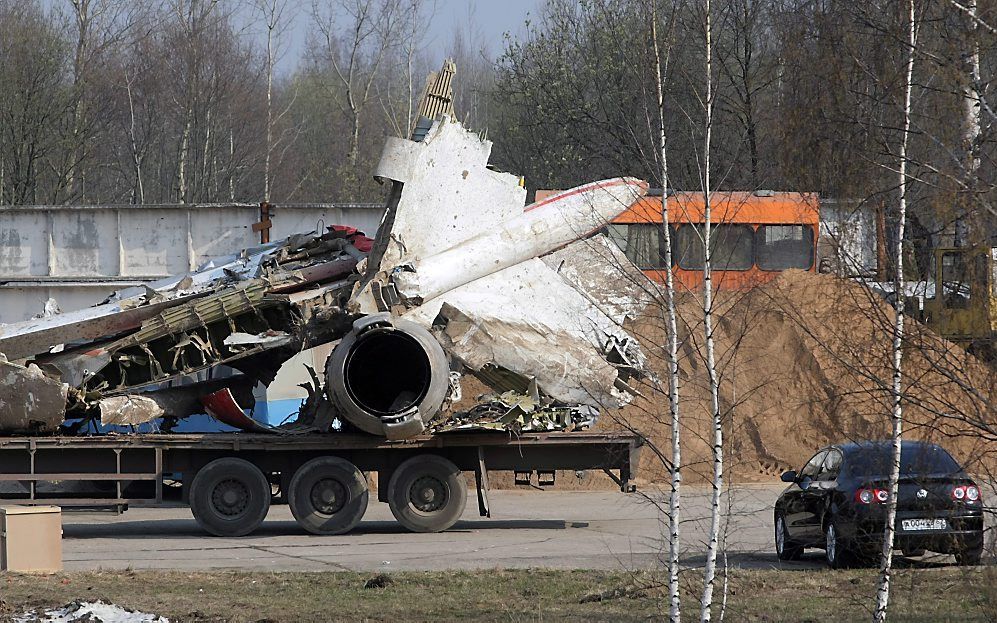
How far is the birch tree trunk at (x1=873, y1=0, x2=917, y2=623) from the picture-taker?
27.1 ft

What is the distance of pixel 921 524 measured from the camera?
13.2m

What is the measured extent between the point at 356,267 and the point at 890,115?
508 inches

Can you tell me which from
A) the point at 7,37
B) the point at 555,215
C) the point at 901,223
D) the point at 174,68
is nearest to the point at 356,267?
the point at 555,215

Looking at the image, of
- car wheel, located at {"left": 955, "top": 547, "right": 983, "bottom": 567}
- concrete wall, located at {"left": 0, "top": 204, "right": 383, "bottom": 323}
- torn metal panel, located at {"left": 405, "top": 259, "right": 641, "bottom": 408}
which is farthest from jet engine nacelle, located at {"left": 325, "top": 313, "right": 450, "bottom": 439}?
concrete wall, located at {"left": 0, "top": 204, "right": 383, "bottom": 323}

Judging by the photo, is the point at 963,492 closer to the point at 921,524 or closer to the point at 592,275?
the point at 921,524

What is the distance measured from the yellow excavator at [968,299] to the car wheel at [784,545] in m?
6.97

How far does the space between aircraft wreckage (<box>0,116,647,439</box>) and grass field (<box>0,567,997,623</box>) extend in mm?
4638

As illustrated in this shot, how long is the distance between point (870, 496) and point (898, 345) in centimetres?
577

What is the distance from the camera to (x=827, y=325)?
10.1 m

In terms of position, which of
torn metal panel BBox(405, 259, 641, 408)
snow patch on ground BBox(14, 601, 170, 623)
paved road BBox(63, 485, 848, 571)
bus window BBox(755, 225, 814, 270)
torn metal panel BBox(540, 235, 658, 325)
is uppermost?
bus window BBox(755, 225, 814, 270)

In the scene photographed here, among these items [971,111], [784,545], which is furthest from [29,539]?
[971,111]

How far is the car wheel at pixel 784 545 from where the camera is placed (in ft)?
Result: 50.4

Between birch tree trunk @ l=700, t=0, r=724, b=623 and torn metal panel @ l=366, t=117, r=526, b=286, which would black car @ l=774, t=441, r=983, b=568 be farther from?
torn metal panel @ l=366, t=117, r=526, b=286

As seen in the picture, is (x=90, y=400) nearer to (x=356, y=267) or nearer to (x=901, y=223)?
(x=356, y=267)
